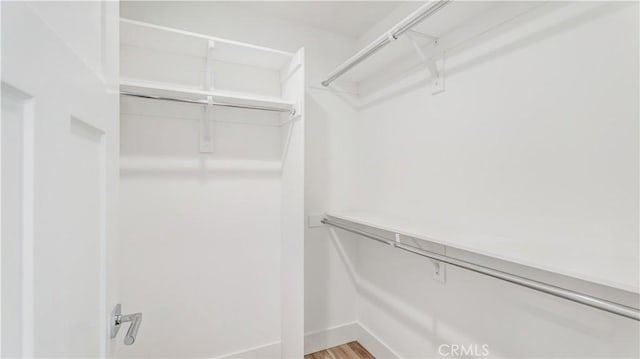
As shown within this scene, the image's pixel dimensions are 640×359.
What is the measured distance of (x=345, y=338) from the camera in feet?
7.23

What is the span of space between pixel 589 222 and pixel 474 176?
47cm

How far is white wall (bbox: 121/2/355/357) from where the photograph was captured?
67.7 inches

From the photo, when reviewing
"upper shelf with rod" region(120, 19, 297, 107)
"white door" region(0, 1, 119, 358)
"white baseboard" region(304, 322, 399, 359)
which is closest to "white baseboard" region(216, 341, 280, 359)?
"white baseboard" region(304, 322, 399, 359)

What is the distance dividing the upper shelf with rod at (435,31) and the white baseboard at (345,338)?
5.88ft

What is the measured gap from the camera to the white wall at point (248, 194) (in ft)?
5.64

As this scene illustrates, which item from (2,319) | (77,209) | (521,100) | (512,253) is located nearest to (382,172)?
(521,100)

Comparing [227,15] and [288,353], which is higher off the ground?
[227,15]

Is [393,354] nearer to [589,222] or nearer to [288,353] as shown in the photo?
[288,353]

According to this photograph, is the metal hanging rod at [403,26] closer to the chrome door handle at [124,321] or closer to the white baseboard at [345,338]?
the chrome door handle at [124,321]

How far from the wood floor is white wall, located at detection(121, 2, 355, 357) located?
173mm

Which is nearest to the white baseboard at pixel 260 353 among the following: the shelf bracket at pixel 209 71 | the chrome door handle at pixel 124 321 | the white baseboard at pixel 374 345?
the white baseboard at pixel 374 345

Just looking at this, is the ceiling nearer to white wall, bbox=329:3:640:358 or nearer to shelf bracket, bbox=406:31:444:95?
shelf bracket, bbox=406:31:444:95

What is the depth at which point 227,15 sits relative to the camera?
189 centimetres

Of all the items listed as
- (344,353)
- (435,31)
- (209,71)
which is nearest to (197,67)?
(209,71)
